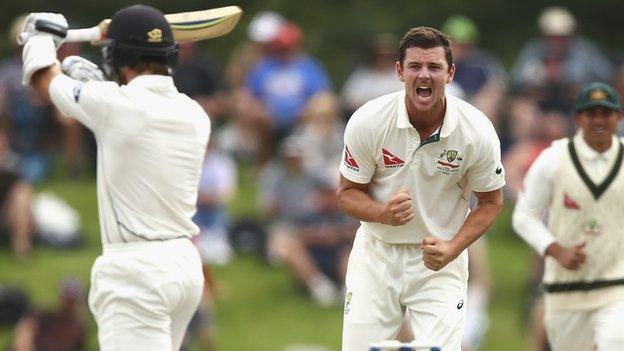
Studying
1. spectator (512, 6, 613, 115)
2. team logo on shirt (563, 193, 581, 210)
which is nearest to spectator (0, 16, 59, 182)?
spectator (512, 6, 613, 115)

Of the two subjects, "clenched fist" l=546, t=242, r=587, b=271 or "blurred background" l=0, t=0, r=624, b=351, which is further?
"blurred background" l=0, t=0, r=624, b=351

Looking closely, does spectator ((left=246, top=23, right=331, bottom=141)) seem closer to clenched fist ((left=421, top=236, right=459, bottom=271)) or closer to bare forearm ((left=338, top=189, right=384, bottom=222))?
bare forearm ((left=338, top=189, right=384, bottom=222))

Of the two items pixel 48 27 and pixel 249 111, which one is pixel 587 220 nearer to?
pixel 48 27

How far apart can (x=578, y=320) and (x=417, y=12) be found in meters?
10.2

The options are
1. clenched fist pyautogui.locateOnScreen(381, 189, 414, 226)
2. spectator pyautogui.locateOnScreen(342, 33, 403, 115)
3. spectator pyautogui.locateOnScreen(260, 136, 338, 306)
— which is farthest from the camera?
spectator pyautogui.locateOnScreen(342, 33, 403, 115)

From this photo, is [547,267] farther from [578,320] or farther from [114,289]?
[114,289]

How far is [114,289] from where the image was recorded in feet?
27.8

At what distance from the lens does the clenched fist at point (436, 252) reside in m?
8.36

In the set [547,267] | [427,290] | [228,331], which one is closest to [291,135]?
[228,331]

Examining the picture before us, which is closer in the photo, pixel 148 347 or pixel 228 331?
pixel 148 347

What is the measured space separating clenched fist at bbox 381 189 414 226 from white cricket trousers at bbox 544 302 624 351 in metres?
2.54

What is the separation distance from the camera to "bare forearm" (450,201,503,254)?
859 cm

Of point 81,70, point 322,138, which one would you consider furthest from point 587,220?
point 322,138

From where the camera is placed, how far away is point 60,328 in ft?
48.6
